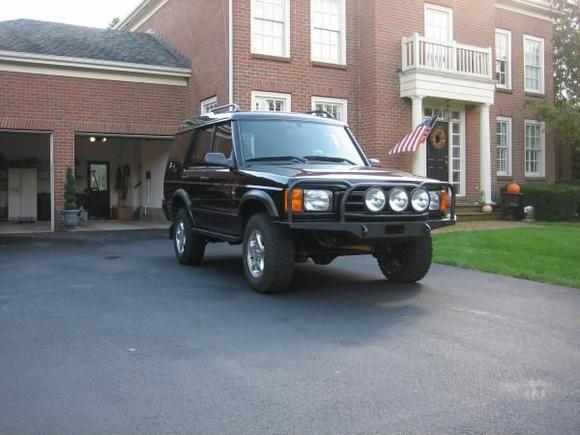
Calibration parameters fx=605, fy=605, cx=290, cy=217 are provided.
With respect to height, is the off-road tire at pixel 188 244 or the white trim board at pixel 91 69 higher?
the white trim board at pixel 91 69

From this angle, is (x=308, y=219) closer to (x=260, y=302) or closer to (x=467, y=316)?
(x=260, y=302)

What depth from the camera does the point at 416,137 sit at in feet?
50.8

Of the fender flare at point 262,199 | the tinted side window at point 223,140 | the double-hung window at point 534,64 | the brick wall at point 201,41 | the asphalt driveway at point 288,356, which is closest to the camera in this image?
the asphalt driveway at point 288,356

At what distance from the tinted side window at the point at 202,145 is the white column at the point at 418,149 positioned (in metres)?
9.27

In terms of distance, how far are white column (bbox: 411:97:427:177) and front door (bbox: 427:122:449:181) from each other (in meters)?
0.47

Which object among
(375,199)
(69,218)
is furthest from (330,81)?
(375,199)

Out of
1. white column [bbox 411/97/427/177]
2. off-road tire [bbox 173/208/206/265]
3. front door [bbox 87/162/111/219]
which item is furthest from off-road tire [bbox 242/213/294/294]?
front door [bbox 87/162/111/219]

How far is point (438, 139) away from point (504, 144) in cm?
340

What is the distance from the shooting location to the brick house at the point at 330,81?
15539 millimetres

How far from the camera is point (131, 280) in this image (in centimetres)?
754

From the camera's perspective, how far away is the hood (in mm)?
6008

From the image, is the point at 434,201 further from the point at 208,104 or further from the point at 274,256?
the point at 208,104

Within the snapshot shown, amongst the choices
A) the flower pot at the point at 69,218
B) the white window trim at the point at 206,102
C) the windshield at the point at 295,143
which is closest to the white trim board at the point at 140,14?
the white window trim at the point at 206,102

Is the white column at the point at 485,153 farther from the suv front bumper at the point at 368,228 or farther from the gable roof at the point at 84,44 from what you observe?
the suv front bumper at the point at 368,228
